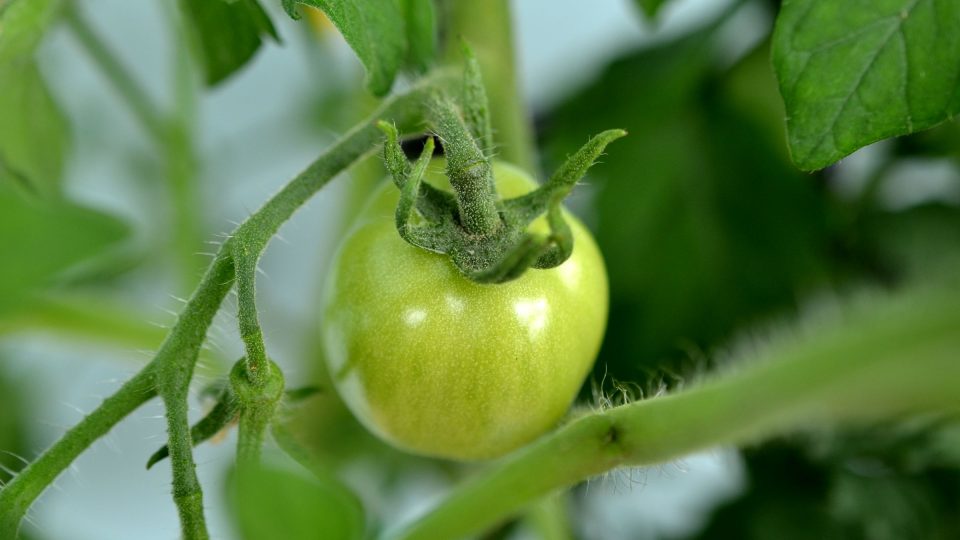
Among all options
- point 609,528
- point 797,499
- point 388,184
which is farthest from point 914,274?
point 388,184

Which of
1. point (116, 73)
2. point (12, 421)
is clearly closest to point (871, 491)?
point (116, 73)

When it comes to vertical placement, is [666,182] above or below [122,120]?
below

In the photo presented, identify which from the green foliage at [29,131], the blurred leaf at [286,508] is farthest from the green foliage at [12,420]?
the blurred leaf at [286,508]

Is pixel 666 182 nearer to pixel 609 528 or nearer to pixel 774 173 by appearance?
pixel 774 173

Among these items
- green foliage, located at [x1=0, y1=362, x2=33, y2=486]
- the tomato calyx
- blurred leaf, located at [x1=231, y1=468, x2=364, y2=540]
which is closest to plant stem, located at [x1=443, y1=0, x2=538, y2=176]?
the tomato calyx

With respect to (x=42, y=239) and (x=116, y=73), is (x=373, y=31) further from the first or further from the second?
(x=116, y=73)
